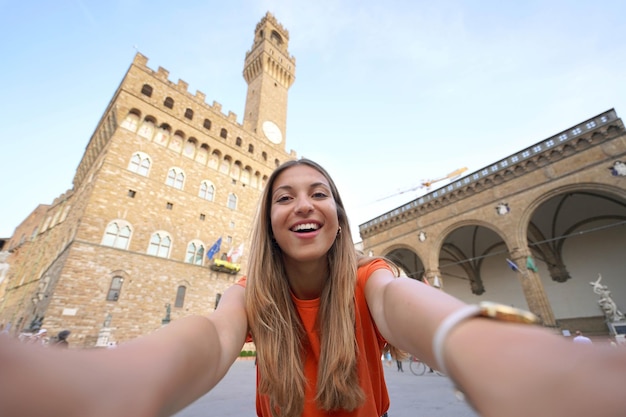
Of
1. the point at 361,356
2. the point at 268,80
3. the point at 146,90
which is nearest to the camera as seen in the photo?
the point at 361,356

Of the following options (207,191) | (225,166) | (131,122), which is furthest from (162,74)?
(207,191)

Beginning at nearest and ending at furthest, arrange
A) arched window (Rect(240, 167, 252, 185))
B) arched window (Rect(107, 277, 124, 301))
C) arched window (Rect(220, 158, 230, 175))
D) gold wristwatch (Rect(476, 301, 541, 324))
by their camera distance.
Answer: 1. gold wristwatch (Rect(476, 301, 541, 324))
2. arched window (Rect(107, 277, 124, 301))
3. arched window (Rect(220, 158, 230, 175))
4. arched window (Rect(240, 167, 252, 185))

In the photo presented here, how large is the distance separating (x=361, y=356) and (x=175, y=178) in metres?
16.5

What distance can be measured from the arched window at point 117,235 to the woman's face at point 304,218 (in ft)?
46.3

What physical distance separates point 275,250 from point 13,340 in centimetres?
121

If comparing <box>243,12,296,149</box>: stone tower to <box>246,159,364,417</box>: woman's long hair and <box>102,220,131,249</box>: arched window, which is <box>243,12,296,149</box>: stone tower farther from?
<box>246,159,364,417</box>: woman's long hair

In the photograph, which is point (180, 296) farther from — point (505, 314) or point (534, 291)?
point (534, 291)

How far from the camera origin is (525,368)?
429 millimetres

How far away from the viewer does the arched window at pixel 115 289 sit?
11.5m

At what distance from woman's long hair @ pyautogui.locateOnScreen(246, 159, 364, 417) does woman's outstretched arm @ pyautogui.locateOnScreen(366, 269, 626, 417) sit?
54cm

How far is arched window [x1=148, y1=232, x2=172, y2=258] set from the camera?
1333 centimetres

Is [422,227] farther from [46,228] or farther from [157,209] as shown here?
[46,228]

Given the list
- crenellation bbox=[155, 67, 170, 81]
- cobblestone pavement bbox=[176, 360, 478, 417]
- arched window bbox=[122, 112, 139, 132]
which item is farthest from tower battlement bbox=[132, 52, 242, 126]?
cobblestone pavement bbox=[176, 360, 478, 417]

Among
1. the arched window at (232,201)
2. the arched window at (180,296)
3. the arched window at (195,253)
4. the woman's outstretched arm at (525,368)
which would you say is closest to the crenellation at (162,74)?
the arched window at (232,201)
